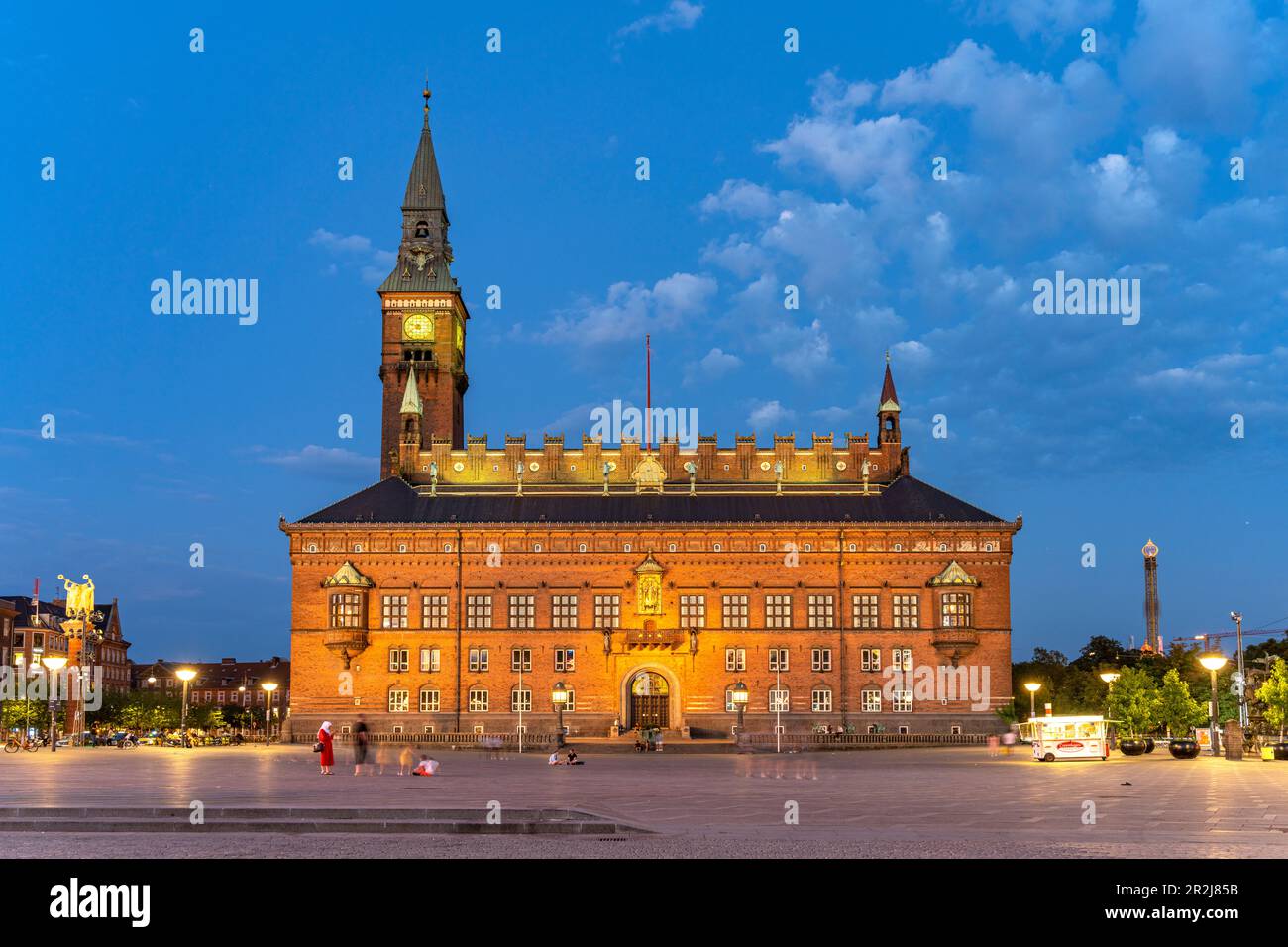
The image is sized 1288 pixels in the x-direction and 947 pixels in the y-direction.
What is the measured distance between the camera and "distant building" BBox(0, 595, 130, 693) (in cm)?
12181

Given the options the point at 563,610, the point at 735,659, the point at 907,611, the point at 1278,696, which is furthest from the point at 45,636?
the point at 1278,696

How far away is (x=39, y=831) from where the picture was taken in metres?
20.6

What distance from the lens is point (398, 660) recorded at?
7919 cm

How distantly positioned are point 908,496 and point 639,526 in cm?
1788

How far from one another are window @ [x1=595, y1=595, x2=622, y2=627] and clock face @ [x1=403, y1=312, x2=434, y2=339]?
25.8m

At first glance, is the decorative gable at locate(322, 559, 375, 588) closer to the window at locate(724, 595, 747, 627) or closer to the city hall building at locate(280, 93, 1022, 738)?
the city hall building at locate(280, 93, 1022, 738)

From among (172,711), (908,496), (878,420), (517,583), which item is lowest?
(172,711)

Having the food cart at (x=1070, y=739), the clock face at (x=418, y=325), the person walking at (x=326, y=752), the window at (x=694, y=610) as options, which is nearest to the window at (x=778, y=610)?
the window at (x=694, y=610)

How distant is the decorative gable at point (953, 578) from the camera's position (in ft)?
255

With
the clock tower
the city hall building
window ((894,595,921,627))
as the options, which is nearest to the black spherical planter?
the city hall building

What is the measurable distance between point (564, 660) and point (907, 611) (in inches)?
866

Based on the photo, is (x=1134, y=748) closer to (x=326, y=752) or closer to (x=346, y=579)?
(x=326, y=752)
